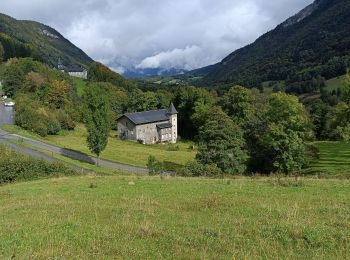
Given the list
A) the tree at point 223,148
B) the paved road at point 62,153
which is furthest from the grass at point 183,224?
the paved road at point 62,153

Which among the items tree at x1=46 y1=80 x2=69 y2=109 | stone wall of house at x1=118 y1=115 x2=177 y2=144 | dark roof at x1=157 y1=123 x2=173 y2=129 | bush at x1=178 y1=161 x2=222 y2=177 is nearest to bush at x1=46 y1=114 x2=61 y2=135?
tree at x1=46 y1=80 x2=69 y2=109

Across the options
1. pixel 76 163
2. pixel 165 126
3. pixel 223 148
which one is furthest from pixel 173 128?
pixel 223 148

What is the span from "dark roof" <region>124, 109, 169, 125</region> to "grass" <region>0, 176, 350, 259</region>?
104 meters

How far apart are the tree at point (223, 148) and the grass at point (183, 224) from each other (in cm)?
3439

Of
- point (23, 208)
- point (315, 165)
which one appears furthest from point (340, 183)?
point (315, 165)

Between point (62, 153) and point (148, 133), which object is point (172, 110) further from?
point (62, 153)

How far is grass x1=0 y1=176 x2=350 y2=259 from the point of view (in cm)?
1154

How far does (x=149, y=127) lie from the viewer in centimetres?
13125

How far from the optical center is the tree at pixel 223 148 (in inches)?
2333

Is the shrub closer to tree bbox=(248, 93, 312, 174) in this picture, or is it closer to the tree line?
the tree line

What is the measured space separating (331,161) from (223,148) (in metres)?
27.6

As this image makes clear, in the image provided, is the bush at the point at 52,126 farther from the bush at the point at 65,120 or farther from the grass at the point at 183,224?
the grass at the point at 183,224

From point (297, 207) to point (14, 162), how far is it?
36541 millimetres

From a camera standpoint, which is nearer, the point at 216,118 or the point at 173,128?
the point at 216,118
